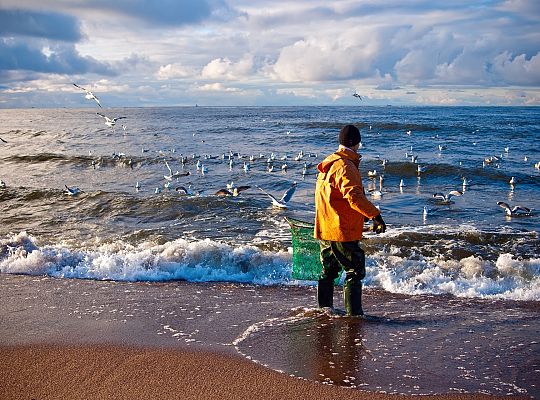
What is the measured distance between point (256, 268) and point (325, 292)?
102 inches

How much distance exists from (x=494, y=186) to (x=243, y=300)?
12.4 m

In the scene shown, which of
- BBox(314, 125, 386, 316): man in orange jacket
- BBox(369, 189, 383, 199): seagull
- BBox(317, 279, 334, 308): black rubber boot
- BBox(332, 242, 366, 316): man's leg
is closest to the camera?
BBox(314, 125, 386, 316): man in orange jacket

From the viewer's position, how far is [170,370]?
4504 millimetres

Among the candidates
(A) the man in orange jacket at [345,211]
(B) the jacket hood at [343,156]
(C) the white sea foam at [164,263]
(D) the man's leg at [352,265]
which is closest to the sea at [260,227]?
(C) the white sea foam at [164,263]

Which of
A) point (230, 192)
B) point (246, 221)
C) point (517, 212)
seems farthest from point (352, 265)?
point (230, 192)

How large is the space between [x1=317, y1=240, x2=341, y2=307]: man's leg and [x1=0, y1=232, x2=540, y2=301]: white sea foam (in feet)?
5.26

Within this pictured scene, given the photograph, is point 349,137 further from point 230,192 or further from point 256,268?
point 230,192

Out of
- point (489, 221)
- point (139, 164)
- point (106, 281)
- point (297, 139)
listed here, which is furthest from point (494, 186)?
point (297, 139)

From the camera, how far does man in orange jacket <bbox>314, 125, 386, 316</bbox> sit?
5.14 metres

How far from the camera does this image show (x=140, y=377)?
438cm

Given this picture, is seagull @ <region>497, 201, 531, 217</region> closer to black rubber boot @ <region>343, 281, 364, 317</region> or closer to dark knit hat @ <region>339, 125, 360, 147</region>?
black rubber boot @ <region>343, 281, 364, 317</region>

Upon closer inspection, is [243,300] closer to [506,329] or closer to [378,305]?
[378,305]

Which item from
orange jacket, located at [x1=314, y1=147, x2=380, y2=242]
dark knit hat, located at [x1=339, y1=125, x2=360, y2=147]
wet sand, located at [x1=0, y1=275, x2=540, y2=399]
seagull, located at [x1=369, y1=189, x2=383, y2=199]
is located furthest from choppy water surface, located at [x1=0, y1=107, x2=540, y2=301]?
dark knit hat, located at [x1=339, y1=125, x2=360, y2=147]

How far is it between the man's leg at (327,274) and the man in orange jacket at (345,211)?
0.01m
